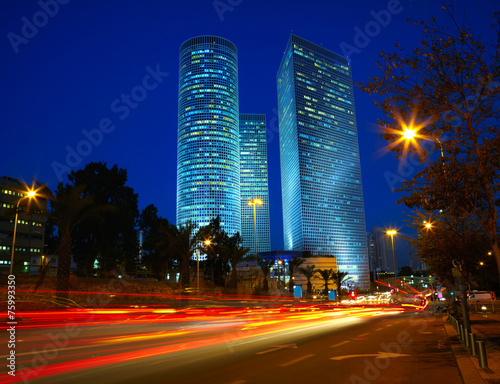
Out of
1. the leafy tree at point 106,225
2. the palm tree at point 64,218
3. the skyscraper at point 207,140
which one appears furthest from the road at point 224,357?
the skyscraper at point 207,140

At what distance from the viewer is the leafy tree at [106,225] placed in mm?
44000

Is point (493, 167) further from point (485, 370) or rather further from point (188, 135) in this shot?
point (188, 135)

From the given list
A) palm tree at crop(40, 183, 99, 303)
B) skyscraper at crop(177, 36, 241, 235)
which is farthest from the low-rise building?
skyscraper at crop(177, 36, 241, 235)

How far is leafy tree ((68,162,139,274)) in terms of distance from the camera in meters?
44.0

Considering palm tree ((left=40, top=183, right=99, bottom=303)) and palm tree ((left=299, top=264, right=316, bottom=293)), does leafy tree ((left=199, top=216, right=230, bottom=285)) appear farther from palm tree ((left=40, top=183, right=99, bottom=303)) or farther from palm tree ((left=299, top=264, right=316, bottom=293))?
palm tree ((left=40, top=183, right=99, bottom=303))

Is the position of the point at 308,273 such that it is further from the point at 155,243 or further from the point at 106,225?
the point at 106,225

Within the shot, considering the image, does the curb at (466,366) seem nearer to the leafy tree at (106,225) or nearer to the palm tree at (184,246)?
the palm tree at (184,246)

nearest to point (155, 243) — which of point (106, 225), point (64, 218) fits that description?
point (106, 225)

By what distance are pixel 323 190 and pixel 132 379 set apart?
645 ft

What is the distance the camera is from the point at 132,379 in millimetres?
7469

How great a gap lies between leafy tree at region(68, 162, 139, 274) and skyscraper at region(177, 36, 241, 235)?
Result: 127891 millimetres

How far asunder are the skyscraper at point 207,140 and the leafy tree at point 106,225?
127891mm

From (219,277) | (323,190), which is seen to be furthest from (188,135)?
(219,277)

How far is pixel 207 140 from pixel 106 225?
140730 millimetres
